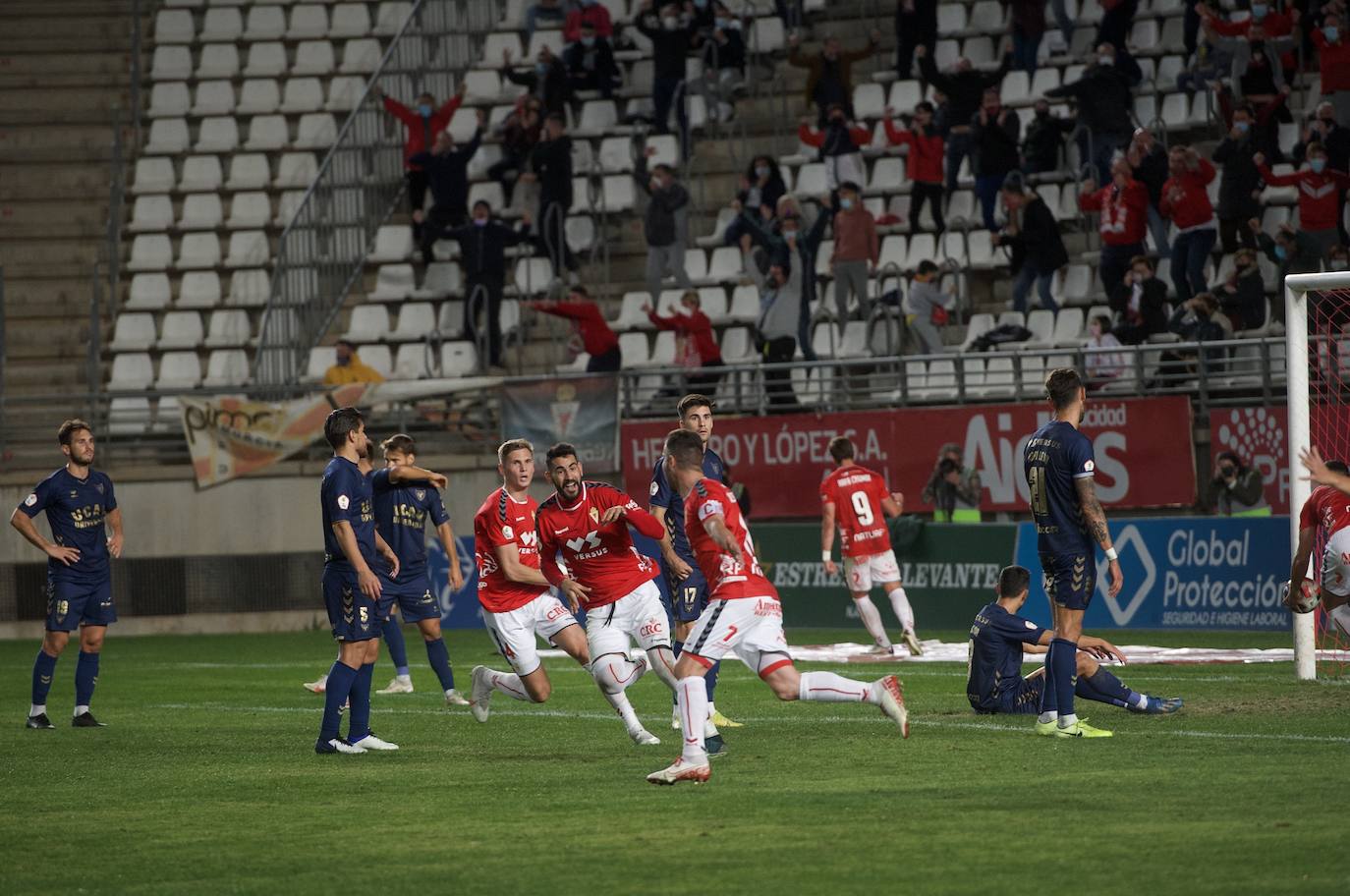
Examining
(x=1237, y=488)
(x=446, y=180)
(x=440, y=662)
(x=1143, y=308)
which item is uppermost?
(x=446, y=180)

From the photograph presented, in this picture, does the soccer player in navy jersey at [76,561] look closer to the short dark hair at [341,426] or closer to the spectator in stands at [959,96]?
the short dark hair at [341,426]

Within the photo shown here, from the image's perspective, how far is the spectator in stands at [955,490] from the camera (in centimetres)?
2294

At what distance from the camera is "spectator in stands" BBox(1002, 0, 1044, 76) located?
27.9 metres

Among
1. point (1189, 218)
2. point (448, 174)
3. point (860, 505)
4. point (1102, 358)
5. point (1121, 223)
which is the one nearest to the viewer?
point (860, 505)

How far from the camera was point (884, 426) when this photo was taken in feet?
78.3

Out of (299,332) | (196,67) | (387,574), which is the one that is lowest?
(387,574)

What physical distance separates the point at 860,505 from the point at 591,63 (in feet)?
45.1

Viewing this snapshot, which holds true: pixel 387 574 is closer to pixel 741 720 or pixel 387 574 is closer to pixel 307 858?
pixel 741 720

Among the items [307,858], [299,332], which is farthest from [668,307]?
[307,858]

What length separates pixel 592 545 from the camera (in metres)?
11.8

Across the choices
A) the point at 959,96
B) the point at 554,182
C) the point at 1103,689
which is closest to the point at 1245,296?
the point at 959,96

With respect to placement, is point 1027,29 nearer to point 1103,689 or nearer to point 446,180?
point 446,180

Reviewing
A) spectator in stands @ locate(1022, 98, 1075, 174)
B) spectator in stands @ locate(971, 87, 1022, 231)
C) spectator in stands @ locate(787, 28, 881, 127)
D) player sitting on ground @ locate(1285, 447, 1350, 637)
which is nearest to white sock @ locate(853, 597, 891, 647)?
player sitting on ground @ locate(1285, 447, 1350, 637)

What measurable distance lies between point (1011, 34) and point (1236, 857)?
2218cm
